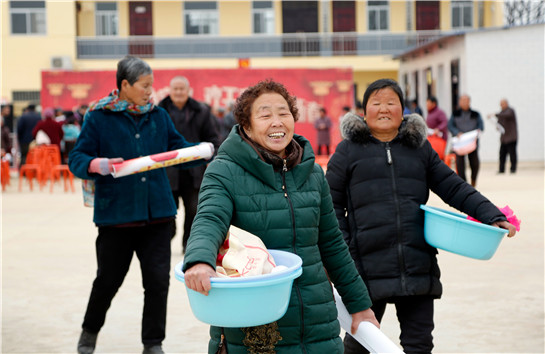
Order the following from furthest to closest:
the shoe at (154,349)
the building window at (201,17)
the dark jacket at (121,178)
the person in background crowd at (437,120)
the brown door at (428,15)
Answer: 1. the brown door at (428,15)
2. the building window at (201,17)
3. the person in background crowd at (437,120)
4. the shoe at (154,349)
5. the dark jacket at (121,178)

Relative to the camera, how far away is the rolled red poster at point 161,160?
16.0 ft

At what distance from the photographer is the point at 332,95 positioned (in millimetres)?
27141

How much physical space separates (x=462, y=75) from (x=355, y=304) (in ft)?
78.6

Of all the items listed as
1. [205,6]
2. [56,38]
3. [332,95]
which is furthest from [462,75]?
[56,38]

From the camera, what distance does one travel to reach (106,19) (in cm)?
3912

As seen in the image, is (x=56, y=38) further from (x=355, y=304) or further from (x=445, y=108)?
(x=355, y=304)

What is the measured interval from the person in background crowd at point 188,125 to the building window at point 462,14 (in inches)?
1307

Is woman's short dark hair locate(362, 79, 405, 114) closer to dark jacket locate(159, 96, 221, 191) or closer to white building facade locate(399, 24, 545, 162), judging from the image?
dark jacket locate(159, 96, 221, 191)

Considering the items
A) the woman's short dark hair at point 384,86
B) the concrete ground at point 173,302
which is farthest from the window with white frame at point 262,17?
the woman's short dark hair at point 384,86

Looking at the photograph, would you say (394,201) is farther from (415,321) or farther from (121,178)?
(121,178)

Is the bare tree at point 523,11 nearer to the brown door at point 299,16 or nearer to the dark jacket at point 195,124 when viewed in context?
the brown door at point 299,16

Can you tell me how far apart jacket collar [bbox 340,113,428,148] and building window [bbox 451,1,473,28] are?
1445 inches

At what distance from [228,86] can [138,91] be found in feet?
71.5

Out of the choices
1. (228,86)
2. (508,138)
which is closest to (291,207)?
(508,138)
